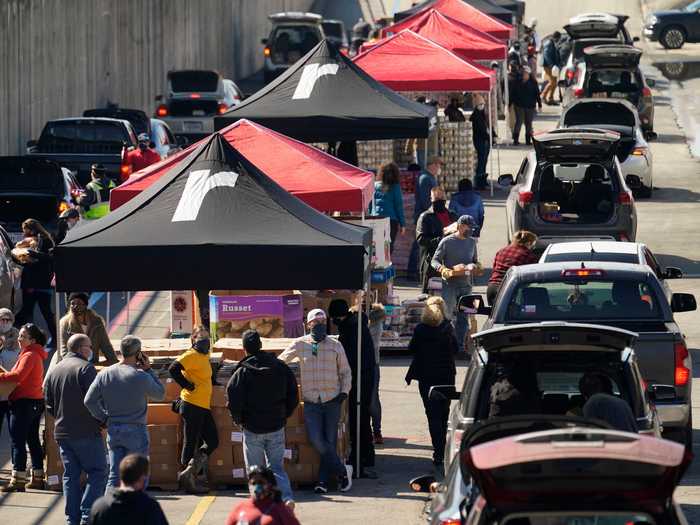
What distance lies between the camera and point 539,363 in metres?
10.4

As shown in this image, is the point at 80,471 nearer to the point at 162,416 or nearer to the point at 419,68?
the point at 162,416

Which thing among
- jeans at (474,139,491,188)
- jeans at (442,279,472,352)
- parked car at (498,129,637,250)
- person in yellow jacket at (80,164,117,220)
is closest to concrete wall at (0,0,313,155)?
person in yellow jacket at (80,164,117,220)

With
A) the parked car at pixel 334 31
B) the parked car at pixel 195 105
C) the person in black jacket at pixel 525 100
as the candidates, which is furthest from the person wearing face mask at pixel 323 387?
the parked car at pixel 334 31

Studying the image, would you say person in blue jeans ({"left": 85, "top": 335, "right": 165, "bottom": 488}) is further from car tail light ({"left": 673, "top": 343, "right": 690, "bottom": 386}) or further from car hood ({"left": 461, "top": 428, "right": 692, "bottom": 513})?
car hood ({"left": 461, "top": 428, "right": 692, "bottom": 513})

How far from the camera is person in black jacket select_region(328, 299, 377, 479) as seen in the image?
45.3 feet

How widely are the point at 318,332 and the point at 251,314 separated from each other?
275 centimetres

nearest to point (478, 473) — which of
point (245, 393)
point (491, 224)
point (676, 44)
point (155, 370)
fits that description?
point (245, 393)

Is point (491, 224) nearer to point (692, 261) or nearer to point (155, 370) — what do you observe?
point (692, 261)

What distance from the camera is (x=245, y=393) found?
12.2 metres

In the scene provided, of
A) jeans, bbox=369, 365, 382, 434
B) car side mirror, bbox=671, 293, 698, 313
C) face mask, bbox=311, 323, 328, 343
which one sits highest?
face mask, bbox=311, 323, 328, 343

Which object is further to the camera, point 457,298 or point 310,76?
point 310,76

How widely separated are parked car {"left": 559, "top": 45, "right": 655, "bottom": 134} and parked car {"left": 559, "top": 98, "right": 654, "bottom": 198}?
4.31m

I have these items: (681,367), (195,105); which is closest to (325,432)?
(681,367)

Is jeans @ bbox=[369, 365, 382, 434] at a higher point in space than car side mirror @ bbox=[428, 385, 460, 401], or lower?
lower
